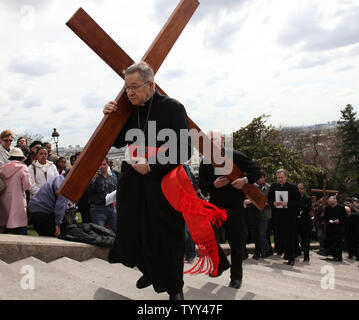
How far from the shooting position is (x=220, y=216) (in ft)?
10.8

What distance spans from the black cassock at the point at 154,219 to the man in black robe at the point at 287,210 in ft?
18.9

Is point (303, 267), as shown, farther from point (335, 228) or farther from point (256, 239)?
point (335, 228)

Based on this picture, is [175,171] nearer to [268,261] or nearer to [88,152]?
[88,152]

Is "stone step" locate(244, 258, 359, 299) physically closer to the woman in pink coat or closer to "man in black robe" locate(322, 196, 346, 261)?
the woman in pink coat

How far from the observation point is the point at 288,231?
8.31m

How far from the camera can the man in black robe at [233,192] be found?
465 cm

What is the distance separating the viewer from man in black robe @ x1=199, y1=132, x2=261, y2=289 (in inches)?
183

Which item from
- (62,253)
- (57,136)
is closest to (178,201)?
(62,253)

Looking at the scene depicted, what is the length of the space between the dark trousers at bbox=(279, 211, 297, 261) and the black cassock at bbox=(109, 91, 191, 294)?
582cm

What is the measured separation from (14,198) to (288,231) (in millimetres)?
6040
